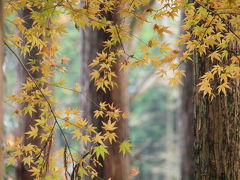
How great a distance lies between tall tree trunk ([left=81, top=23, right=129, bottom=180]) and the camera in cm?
336

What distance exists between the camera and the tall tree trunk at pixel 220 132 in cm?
286

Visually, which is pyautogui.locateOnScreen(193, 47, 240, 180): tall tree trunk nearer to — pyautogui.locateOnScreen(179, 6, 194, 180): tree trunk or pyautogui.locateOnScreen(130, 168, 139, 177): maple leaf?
pyautogui.locateOnScreen(130, 168, 139, 177): maple leaf

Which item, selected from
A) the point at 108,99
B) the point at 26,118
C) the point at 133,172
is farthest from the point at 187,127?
the point at 26,118

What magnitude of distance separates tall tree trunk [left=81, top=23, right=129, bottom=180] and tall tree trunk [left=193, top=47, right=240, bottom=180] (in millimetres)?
827

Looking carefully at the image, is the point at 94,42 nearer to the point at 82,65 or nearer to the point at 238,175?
the point at 82,65

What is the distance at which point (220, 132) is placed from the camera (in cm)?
287

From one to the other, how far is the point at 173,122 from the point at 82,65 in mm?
15707

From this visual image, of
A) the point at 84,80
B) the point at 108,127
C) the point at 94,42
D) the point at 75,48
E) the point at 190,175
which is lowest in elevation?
the point at 190,175

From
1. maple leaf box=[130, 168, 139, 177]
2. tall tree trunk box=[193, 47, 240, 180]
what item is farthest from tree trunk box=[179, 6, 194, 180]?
tall tree trunk box=[193, 47, 240, 180]

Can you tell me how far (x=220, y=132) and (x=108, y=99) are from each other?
1051mm

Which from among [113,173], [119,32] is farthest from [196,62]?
[113,173]

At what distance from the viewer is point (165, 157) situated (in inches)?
659

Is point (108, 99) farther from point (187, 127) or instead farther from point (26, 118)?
point (187, 127)

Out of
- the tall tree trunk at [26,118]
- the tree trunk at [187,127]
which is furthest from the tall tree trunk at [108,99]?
the tree trunk at [187,127]
